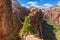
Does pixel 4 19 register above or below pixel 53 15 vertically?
below

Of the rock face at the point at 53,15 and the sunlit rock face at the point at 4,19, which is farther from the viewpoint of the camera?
the rock face at the point at 53,15

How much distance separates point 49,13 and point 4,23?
2164 inches

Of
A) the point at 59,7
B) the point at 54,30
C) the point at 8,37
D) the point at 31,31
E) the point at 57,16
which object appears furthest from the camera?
the point at 59,7

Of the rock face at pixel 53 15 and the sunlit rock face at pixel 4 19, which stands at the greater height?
the rock face at pixel 53 15

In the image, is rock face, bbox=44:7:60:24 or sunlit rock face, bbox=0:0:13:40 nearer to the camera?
sunlit rock face, bbox=0:0:13:40

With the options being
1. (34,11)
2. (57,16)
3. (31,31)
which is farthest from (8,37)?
(57,16)

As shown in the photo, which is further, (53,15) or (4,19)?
(53,15)

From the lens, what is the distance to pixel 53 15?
6250 cm

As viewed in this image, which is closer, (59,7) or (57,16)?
(57,16)

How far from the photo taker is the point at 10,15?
373 inches

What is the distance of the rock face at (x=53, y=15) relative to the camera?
60.2 meters

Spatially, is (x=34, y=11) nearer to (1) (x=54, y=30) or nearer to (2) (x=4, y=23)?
(1) (x=54, y=30)

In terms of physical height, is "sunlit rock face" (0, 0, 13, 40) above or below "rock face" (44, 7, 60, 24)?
below

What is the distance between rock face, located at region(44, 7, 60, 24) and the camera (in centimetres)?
6016
